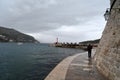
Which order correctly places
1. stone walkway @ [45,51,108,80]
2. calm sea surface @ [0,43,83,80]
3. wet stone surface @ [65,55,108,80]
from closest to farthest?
wet stone surface @ [65,55,108,80] < stone walkway @ [45,51,108,80] < calm sea surface @ [0,43,83,80]

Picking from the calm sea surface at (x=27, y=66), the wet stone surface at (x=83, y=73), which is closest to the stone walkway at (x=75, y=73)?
the wet stone surface at (x=83, y=73)

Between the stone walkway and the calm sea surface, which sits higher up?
the stone walkway

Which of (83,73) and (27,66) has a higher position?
(83,73)

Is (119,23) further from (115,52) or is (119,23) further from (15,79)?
(15,79)

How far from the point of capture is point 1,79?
13.9 metres

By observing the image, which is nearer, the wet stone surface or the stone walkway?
the wet stone surface

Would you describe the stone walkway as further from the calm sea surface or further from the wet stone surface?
the calm sea surface

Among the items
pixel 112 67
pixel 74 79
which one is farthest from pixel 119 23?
pixel 74 79

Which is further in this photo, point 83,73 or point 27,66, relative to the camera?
point 27,66

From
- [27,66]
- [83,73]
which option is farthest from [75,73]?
[27,66]

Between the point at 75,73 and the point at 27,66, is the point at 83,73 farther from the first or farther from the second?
the point at 27,66

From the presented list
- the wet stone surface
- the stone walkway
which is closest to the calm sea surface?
the stone walkway

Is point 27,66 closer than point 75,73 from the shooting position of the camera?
No

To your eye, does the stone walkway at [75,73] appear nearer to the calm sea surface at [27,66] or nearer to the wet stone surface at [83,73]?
the wet stone surface at [83,73]
